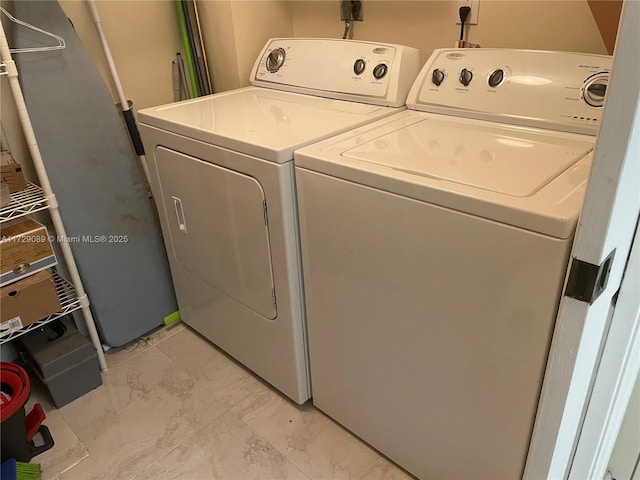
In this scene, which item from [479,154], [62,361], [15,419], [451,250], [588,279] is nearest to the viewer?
[588,279]

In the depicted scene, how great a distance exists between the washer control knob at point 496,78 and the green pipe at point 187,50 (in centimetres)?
123

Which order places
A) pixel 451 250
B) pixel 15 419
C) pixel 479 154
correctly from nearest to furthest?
pixel 451 250 → pixel 479 154 → pixel 15 419

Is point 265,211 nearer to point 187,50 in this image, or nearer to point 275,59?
point 275,59

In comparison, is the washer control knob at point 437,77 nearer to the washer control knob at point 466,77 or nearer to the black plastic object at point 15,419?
the washer control knob at point 466,77

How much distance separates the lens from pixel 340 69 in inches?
69.1

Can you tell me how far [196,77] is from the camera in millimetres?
2105

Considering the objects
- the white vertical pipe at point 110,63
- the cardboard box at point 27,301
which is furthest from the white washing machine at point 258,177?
the cardboard box at point 27,301

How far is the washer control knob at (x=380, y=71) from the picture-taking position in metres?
1.64

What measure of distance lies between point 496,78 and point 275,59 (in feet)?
2.93

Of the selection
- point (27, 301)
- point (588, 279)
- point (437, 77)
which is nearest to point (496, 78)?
point (437, 77)

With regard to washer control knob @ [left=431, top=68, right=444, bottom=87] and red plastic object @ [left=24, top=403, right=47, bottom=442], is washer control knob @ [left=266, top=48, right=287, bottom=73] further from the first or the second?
red plastic object @ [left=24, top=403, right=47, bottom=442]

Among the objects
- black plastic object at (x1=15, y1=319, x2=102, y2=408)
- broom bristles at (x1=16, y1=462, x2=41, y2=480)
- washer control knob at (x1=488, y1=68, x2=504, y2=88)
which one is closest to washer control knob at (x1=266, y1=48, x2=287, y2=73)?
washer control knob at (x1=488, y1=68, x2=504, y2=88)

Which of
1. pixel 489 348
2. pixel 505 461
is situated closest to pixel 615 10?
pixel 489 348

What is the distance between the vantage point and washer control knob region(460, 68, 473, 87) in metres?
1.48
